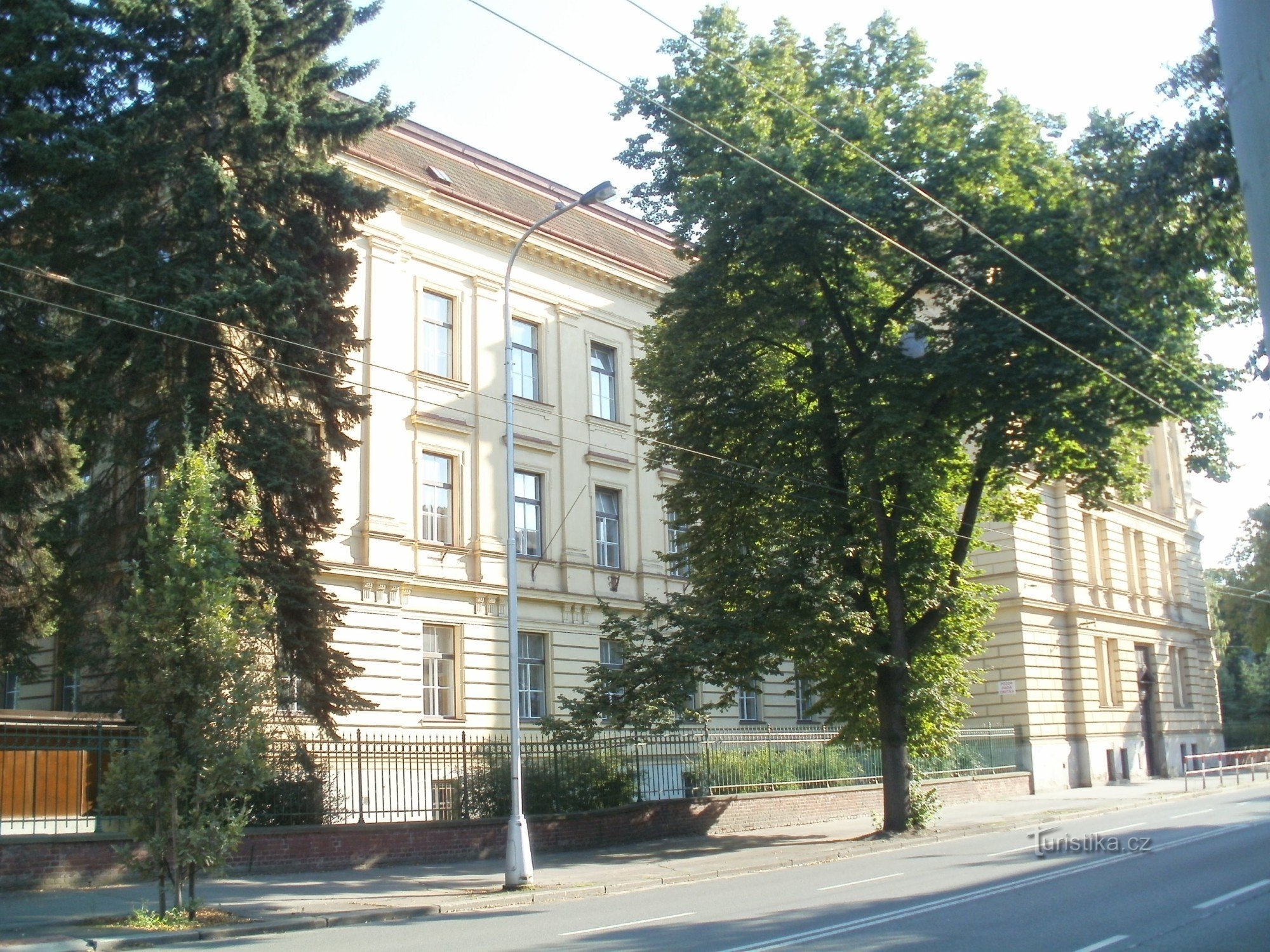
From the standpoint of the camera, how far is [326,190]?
70.0 feet

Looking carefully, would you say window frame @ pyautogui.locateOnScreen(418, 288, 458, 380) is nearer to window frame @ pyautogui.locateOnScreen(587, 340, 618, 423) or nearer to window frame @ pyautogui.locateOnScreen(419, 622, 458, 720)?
window frame @ pyautogui.locateOnScreen(587, 340, 618, 423)

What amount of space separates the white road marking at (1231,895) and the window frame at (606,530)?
21452 millimetres

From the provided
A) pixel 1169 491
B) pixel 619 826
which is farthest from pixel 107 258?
pixel 1169 491

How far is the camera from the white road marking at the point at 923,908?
35.2ft

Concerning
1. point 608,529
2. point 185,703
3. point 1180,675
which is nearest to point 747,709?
point 608,529

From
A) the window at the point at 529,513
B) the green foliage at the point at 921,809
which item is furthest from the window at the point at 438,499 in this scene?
the green foliage at the point at 921,809

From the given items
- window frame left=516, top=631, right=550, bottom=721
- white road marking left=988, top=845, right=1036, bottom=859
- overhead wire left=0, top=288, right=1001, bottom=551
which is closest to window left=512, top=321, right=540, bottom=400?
overhead wire left=0, top=288, right=1001, bottom=551

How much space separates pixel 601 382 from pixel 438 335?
243 inches

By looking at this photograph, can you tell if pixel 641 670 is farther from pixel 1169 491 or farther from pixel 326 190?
pixel 1169 491

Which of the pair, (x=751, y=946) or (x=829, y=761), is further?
(x=829, y=761)

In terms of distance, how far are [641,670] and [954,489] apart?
7844 millimetres

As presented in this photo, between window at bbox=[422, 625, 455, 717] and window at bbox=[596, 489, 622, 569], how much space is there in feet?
20.1

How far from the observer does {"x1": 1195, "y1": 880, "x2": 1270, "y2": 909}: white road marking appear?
1257cm

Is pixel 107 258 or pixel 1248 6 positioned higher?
pixel 107 258
